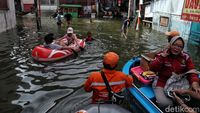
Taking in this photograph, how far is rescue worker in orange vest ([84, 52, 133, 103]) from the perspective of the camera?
4.54m

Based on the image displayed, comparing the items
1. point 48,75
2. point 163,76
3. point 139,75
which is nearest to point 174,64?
point 163,76

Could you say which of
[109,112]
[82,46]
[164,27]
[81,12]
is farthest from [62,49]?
[81,12]

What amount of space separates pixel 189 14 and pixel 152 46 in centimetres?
382

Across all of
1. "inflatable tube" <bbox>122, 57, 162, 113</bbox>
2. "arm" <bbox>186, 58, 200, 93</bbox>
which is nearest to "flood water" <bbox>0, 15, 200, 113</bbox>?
"inflatable tube" <bbox>122, 57, 162, 113</bbox>

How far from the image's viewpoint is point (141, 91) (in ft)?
20.0

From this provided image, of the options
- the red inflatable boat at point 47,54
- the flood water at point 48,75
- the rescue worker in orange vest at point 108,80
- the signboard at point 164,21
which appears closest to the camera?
the rescue worker in orange vest at point 108,80

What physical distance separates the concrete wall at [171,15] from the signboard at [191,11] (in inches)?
30.7

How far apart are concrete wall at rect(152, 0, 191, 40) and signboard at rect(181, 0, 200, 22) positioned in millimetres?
780

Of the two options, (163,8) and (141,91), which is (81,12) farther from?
(141,91)

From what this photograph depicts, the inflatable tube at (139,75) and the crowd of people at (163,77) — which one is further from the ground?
the crowd of people at (163,77)

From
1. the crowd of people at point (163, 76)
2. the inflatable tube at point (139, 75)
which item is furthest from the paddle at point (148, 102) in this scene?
the inflatable tube at point (139, 75)

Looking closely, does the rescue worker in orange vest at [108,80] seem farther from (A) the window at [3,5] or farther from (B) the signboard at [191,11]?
(A) the window at [3,5]

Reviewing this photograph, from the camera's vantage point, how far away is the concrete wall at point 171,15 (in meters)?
18.2

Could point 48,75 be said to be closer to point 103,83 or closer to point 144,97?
point 144,97
